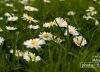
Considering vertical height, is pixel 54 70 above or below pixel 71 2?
below

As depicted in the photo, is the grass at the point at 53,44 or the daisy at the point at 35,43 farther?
the daisy at the point at 35,43

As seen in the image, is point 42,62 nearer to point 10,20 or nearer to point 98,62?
point 98,62

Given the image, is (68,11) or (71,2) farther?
(71,2)

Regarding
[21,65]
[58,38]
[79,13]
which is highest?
[79,13]

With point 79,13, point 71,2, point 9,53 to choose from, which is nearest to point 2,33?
point 9,53

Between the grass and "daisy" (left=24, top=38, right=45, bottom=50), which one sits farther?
"daisy" (left=24, top=38, right=45, bottom=50)

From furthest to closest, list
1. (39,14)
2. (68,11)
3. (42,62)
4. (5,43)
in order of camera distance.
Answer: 1. (68,11)
2. (39,14)
3. (5,43)
4. (42,62)

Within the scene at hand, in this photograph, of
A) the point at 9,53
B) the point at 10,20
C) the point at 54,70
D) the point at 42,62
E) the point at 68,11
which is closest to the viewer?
the point at 54,70
